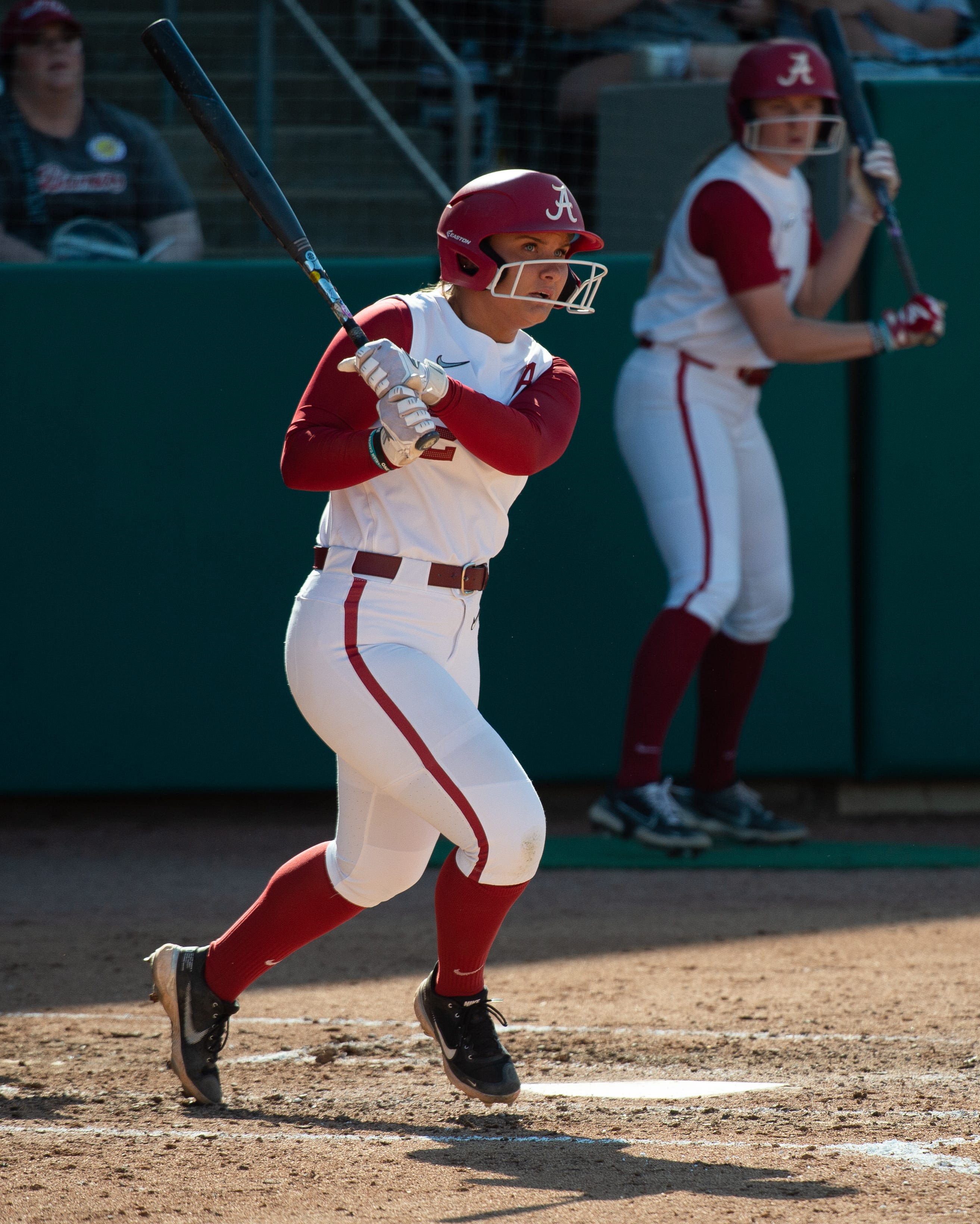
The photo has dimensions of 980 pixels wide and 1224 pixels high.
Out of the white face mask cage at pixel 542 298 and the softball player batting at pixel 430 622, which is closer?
the softball player batting at pixel 430 622

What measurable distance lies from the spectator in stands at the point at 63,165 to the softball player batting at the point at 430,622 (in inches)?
111

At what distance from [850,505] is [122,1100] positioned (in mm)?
3476

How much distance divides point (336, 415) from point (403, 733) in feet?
1.86

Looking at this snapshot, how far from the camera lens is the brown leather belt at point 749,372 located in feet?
16.5

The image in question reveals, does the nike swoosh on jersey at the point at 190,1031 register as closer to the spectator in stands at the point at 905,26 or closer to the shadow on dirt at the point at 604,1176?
the shadow on dirt at the point at 604,1176

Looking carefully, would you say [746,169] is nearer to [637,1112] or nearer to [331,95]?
[331,95]

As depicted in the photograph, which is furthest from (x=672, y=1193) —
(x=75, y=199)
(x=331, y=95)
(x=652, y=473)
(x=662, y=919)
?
(x=331, y=95)

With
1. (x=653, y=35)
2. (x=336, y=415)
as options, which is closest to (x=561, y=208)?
(x=336, y=415)

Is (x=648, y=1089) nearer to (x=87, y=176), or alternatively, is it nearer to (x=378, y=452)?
(x=378, y=452)

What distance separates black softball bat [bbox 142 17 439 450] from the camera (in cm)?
308

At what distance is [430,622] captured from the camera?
2822mm

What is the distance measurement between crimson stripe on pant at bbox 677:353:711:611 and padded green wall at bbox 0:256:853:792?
0.54 meters

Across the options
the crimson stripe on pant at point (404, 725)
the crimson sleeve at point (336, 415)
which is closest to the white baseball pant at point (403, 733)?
the crimson stripe on pant at point (404, 725)

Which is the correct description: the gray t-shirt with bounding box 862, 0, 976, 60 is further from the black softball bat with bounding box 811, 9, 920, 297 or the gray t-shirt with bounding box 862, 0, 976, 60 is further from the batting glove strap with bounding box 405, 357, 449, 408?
the batting glove strap with bounding box 405, 357, 449, 408
